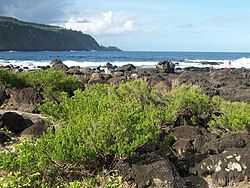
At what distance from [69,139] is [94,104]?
1.64 meters

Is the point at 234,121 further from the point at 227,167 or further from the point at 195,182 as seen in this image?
the point at 195,182

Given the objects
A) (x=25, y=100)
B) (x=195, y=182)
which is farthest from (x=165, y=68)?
(x=195, y=182)

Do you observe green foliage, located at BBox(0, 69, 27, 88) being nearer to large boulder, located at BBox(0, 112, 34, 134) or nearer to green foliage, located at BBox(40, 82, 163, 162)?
large boulder, located at BBox(0, 112, 34, 134)

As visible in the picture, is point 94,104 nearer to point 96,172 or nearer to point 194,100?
point 96,172

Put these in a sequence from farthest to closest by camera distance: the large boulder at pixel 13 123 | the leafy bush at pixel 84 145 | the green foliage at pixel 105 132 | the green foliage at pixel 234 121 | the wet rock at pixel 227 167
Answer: the large boulder at pixel 13 123 < the green foliage at pixel 234 121 < the wet rock at pixel 227 167 < the green foliage at pixel 105 132 < the leafy bush at pixel 84 145

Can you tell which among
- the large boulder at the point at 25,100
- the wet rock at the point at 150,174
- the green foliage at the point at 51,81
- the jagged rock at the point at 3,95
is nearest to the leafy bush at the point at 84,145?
the wet rock at the point at 150,174

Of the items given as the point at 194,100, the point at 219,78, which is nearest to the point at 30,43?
the point at 219,78

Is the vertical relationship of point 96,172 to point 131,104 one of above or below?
below

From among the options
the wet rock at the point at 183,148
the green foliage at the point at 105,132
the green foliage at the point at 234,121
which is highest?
the green foliage at the point at 105,132

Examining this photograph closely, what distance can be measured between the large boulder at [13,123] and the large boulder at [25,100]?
3.86 m

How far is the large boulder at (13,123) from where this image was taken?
14.1 meters

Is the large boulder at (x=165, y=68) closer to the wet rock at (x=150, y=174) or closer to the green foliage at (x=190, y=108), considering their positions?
the green foliage at (x=190, y=108)

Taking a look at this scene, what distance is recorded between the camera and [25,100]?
18.7 meters

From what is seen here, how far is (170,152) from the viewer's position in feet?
36.3
